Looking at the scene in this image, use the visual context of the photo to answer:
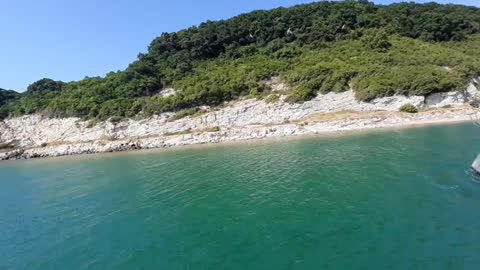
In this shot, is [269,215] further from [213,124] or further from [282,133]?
[213,124]

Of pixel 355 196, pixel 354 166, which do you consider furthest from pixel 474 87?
pixel 355 196

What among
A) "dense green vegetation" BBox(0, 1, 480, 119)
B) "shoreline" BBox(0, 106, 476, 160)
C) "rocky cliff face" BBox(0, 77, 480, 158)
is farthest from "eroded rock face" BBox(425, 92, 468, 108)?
"shoreline" BBox(0, 106, 476, 160)

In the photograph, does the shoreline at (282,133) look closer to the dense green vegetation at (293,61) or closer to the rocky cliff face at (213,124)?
the rocky cliff face at (213,124)

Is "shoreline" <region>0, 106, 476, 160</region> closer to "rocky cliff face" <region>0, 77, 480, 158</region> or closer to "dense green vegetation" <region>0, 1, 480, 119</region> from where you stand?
"rocky cliff face" <region>0, 77, 480, 158</region>

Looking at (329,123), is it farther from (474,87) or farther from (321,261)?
(321,261)

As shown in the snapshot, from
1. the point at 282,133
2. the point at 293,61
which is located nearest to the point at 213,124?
the point at 282,133

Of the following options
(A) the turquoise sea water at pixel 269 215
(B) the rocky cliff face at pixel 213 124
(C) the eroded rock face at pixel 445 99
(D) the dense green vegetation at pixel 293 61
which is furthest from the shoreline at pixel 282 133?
(A) the turquoise sea water at pixel 269 215
